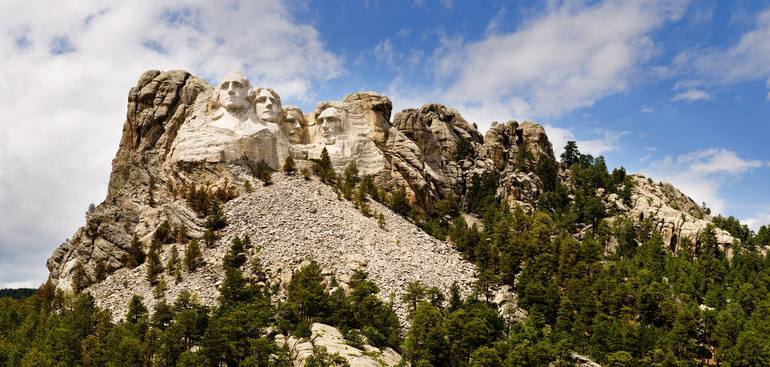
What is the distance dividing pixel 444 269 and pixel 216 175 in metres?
32.0

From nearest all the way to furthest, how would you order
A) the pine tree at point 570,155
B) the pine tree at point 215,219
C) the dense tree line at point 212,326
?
the dense tree line at point 212,326, the pine tree at point 215,219, the pine tree at point 570,155

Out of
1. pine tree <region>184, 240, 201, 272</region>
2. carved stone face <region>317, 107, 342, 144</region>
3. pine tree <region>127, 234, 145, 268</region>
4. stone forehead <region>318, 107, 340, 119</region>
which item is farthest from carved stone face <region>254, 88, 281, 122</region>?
pine tree <region>184, 240, 201, 272</region>

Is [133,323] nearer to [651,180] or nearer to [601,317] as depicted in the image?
[601,317]

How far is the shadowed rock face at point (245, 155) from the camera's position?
91125mm

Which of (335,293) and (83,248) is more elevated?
(83,248)

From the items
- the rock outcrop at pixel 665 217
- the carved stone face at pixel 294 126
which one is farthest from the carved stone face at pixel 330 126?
the rock outcrop at pixel 665 217

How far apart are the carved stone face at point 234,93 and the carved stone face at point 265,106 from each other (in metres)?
1.92

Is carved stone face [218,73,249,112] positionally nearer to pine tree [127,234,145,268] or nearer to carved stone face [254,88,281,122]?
carved stone face [254,88,281,122]

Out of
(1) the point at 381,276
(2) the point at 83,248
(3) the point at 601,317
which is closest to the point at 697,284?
(3) the point at 601,317

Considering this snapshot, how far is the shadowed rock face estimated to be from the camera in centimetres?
9112

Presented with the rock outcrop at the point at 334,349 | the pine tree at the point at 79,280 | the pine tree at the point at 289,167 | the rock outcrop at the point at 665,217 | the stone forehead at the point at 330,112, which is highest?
the stone forehead at the point at 330,112

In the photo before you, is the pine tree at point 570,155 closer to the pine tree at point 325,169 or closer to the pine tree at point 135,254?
the pine tree at point 325,169

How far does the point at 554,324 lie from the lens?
247 feet

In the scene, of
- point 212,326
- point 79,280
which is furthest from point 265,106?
point 212,326
